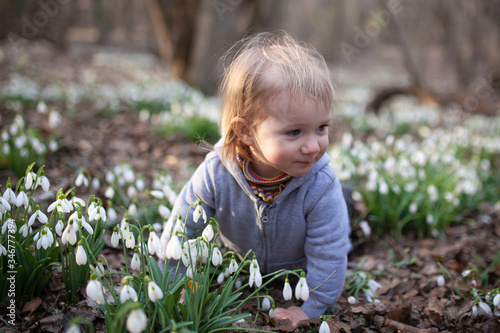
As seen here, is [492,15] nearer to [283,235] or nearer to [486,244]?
[486,244]

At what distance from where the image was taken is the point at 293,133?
5.73 ft

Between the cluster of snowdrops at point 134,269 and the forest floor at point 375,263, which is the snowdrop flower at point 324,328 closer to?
the cluster of snowdrops at point 134,269

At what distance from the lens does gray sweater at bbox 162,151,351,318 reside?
6.32ft

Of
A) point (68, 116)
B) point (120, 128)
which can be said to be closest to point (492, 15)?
point (120, 128)

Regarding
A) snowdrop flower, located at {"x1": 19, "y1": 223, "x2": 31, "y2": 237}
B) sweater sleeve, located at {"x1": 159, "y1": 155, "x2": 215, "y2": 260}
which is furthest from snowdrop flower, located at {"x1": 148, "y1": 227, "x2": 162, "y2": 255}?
snowdrop flower, located at {"x1": 19, "y1": 223, "x2": 31, "y2": 237}

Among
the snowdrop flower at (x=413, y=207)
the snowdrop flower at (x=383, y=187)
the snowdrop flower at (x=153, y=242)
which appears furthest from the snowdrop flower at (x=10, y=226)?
the snowdrop flower at (x=413, y=207)

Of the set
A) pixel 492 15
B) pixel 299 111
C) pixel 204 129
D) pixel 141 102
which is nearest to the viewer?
pixel 299 111

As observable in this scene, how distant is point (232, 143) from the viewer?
1.97 m

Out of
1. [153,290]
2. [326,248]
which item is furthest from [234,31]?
[153,290]

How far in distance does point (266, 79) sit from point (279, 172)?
1.66 feet

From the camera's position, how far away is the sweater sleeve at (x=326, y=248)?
1.93m

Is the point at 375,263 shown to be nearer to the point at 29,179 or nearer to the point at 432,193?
the point at 432,193

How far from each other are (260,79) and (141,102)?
4.94 metres

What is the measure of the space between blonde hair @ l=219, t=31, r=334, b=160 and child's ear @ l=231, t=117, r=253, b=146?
0.08ft
